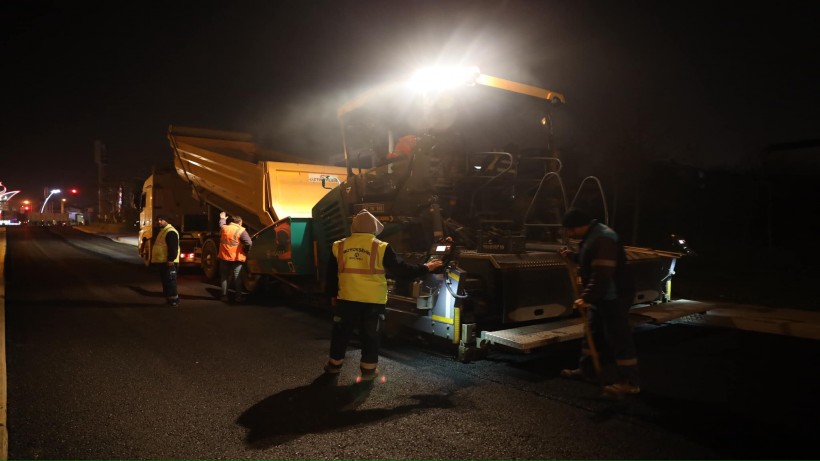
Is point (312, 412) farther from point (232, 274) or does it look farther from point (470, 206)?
point (232, 274)

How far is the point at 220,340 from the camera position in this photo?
249 inches

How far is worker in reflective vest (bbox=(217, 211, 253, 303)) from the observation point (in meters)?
8.98

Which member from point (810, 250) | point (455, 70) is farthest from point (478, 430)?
point (810, 250)

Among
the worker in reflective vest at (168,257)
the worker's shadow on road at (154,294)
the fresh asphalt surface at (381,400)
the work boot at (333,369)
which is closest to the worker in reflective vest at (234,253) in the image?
the worker's shadow on road at (154,294)

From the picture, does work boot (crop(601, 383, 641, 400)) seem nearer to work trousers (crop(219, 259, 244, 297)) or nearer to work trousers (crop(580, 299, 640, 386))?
work trousers (crop(580, 299, 640, 386))

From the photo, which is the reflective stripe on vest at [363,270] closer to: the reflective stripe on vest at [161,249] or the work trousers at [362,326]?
the work trousers at [362,326]

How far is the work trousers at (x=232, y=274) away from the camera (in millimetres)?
9156

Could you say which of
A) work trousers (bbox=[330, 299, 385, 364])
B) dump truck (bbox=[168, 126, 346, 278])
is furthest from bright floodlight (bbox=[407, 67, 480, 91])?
dump truck (bbox=[168, 126, 346, 278])

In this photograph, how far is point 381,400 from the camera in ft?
13.9

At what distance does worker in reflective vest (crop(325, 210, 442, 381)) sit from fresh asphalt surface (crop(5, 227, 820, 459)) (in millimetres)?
280

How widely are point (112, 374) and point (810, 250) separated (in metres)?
18.1

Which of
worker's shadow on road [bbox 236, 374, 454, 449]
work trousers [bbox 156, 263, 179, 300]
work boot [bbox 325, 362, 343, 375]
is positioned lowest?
worker's shadow on road [bbox 236, 374, 454, 449]

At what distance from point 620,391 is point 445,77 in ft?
11.5

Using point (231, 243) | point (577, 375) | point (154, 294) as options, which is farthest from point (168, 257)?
point (577, 375)
